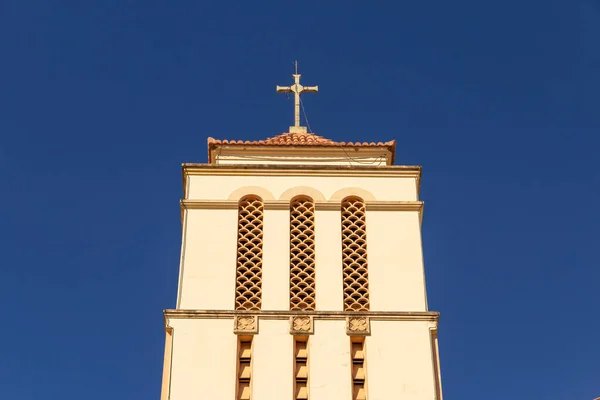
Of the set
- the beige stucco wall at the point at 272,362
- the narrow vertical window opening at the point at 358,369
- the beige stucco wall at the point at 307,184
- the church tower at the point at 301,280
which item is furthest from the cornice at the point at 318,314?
the beige stucco wall at the point at 307,184

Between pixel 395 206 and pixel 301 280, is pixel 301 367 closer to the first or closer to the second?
pixel 301 280

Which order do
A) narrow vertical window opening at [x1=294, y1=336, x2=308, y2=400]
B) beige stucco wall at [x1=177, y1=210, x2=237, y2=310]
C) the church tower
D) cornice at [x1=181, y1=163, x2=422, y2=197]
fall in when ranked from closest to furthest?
narrow vertical window opening at [x1=294, y1=336, x2=308, y2=400] < the church tower < beige stucco wall at [x1=177, y1=210, x2=237, y2=310] < cornice at [x1=181, y1=163, x2=422, y2=197]

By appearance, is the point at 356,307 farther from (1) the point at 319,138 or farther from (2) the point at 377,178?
(1) the point at 319,138

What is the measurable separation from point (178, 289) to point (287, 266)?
209 centimetres

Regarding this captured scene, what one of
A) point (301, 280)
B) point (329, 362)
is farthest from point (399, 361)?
point (301, 280)

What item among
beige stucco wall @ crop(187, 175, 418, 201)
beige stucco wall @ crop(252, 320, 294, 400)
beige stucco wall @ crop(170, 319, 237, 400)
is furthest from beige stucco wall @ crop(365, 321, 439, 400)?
beige stucco wall @ crop(187, 175, 418, 201)

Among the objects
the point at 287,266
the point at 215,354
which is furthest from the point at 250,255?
the point at 215,354

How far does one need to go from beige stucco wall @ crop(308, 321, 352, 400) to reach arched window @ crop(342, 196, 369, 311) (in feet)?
2.34

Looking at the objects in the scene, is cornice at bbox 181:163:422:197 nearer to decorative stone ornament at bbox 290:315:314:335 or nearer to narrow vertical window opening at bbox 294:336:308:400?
decorative stone ornament at bbox 290:315:314:335

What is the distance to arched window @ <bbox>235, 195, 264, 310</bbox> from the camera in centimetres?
2723

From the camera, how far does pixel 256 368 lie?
85.2 ft

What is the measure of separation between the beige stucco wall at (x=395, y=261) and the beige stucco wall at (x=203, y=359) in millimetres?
2841

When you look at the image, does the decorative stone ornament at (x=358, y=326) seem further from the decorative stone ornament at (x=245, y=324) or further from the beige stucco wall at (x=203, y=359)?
the beige stucco wall at (x=203, y=359)

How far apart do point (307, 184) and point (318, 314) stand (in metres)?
3.51
